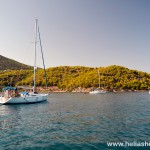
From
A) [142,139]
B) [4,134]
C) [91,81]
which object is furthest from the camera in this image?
[91,81]

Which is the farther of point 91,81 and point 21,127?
point 91,81

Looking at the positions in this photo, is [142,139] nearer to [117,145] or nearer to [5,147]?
[117,145]

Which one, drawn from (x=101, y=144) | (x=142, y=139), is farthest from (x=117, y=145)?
(x=142, y=139)

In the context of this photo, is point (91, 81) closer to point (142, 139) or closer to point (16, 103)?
point (16, 103)

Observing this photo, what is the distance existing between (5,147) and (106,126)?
42.7 ft

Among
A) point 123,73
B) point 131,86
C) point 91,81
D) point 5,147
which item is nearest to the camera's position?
point 5,147

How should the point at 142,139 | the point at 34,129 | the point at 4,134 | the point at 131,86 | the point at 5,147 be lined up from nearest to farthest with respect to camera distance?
the point at 5,147 → the point at 142,139 → the point at 4,134 → the point at 34,129 → the point at 131,86

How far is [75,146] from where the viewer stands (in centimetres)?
1800

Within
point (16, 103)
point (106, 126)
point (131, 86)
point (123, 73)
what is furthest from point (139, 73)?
point (106, 126)

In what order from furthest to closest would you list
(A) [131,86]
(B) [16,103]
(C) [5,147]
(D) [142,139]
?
(A) [131,86]
(B) [16,103]
(D) [142,139]
(C) [5,147]

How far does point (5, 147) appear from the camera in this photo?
17.9m

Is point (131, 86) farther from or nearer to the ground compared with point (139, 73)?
nearer to the ground

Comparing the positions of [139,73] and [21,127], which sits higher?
[139,73]

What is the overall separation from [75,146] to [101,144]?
8.00 feet
